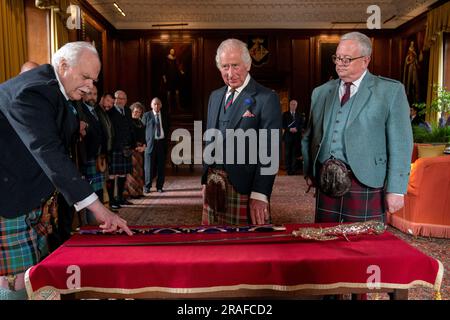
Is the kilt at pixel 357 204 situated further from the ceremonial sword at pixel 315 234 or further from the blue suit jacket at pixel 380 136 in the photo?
the ceremonial sword at pixel 315 234

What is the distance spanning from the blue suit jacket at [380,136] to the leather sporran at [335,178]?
6cm

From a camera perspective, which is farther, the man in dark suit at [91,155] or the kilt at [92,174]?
the kilt at [92,174]

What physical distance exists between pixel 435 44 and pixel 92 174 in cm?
1061

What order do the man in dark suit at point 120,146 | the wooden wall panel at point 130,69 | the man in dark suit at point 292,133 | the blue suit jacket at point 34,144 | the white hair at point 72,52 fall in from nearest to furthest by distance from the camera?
the blue suit jacket at point 34,144 < the white hair at point 72,52 < the man in dark suit at point 120,146 < the man in dark suit at point 292,133 < the wooden wall panel at point 130,69

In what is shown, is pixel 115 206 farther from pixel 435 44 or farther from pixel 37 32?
pixel 435 44

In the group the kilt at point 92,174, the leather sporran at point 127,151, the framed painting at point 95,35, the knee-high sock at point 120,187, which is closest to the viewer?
the kilt at point 92,174

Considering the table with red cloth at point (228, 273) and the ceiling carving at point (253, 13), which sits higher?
the ceiling carving at point (253, 13)

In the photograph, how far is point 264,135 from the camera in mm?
2680

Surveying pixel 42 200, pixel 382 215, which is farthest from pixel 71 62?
pixel 382 215

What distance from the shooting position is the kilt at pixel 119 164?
24.0ft

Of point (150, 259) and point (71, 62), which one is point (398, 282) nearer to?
point (150, 259)

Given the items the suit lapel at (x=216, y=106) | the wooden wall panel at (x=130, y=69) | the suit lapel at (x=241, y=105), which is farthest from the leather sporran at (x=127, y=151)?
the wooden wall panel at (x=130, y=69)

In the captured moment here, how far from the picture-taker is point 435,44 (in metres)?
12.0

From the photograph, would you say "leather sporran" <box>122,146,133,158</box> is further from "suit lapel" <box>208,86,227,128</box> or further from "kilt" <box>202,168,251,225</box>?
"kilt" <box>202,168,251,225</box>
